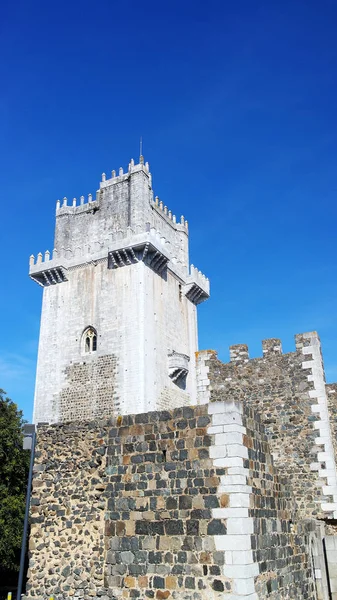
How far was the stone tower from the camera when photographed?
22.7 m

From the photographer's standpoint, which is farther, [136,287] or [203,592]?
[136,287]

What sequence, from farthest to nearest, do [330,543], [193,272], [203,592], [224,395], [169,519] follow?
[193,272] < [224,395] < [330,543] < [169,519] < [203,592]

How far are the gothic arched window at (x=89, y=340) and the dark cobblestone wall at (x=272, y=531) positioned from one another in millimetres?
14350

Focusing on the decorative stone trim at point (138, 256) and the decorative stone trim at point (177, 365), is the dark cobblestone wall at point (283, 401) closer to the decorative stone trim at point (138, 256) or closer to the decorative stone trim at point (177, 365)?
the decorative stone trim at point (177, 365)

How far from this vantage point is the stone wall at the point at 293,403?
603 inches

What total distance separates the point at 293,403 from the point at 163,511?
8255mm

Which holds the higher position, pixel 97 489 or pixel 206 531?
pixel 97 489

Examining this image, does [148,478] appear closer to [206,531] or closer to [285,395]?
[206,531]

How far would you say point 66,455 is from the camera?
33.7ft

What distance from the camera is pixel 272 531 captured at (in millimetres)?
9445

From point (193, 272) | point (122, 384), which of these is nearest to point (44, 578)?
point (122, 384)

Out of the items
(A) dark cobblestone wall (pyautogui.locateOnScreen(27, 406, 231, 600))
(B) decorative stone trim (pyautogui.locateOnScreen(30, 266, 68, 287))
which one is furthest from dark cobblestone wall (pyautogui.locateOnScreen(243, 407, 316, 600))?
(B) decorative stone trim (pyautogui.locateOnScreen(30, 266, 68, 287))

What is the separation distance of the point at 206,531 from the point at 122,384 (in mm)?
13943

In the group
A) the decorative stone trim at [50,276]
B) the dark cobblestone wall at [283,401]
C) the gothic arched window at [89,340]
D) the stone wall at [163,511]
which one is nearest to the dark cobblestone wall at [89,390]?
the gothic arched window at [89,340]
